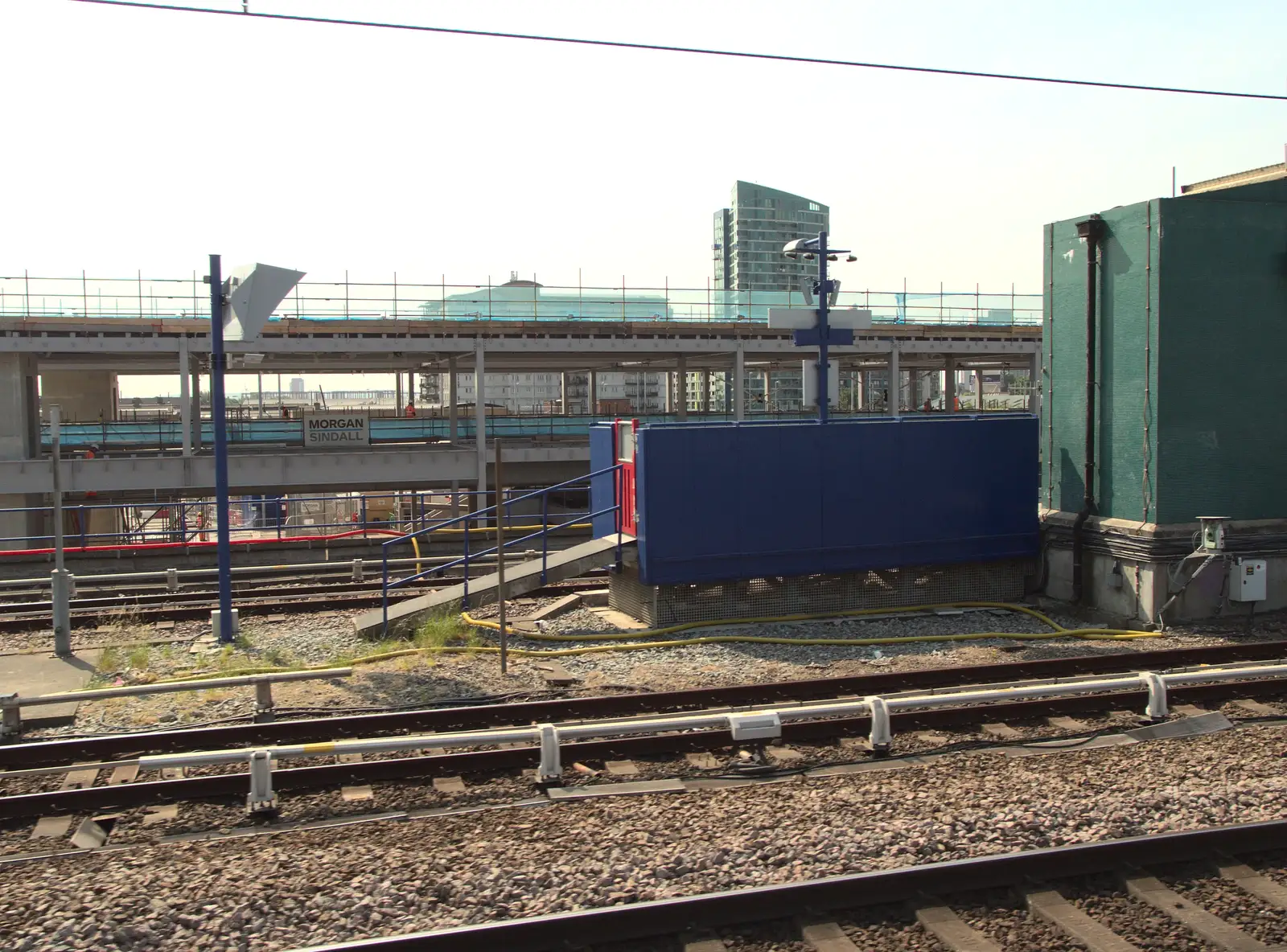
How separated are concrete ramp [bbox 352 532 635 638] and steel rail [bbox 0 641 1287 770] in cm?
349

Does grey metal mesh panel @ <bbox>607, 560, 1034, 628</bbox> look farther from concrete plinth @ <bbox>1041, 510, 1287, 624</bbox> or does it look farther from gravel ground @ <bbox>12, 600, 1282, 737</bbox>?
concrete plinth @ <bbox>1041, 510, 1287, 624</bbox>

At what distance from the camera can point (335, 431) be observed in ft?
107

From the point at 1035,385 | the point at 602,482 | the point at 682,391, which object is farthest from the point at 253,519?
the point at 1035,385

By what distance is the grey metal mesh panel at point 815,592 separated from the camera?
13.1 meters

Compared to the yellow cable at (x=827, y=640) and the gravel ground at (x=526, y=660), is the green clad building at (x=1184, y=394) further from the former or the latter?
the yellow cable at (x=827, y=640)

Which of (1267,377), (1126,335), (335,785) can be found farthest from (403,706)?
(1267,377)

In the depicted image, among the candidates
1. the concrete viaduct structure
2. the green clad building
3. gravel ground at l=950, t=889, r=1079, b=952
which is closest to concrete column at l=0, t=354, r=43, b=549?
the concrete viaduct structure

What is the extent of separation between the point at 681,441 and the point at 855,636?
3.19 meters

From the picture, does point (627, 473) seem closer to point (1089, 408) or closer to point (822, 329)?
point (822, 329)

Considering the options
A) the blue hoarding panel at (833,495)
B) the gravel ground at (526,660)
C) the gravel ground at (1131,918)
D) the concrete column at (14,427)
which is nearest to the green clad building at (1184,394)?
the gravel ground at (526,660)

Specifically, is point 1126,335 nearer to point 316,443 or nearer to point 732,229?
point 316,443

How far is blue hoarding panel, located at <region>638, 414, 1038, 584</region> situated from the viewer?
42.4 ft

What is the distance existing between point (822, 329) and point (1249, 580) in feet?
20.3

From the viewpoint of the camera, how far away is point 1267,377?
13.2m
